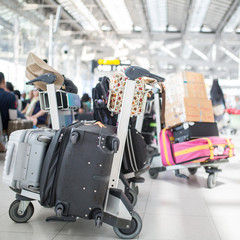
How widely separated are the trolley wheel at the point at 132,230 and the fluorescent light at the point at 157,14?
1333 centimetres

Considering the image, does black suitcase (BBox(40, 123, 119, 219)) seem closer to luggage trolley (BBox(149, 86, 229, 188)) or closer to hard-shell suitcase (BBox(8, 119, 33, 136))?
luggage trolley (BBox(149, 86, 229, 188))

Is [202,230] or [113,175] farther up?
[113,175]

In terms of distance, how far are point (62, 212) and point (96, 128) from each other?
1.89 ft

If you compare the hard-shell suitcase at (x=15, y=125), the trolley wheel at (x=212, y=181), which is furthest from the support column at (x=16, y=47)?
the trolley wheel at (x=212, y=181)

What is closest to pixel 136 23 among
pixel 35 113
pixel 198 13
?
pixel 198 13

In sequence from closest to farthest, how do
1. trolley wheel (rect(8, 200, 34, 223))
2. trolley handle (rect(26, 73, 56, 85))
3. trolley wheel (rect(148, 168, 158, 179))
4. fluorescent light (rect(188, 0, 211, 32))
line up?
trolley wheel (rect(8, 200, 34, 223)), trolley handle (rect(26, 73, 56, 85)), trolley wheel (rect(148, 168, 158, 179)), fluorescent light (rect(188, 0, 211, 32))

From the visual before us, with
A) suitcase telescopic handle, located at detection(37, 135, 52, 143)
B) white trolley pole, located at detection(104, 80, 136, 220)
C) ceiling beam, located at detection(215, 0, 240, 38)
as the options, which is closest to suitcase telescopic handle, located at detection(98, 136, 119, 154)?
white trolley pole, located at detection(104, 80, 136, 220)

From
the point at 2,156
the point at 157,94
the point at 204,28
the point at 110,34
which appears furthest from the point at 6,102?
the point at 204,28

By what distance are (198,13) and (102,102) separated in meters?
13.6

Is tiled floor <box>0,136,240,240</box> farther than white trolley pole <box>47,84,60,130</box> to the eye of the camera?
No

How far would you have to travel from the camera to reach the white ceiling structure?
13.6m

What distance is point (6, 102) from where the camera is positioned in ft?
21.6

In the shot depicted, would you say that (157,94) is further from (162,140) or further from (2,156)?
(2,156)

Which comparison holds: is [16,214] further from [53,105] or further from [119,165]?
[53,105]
